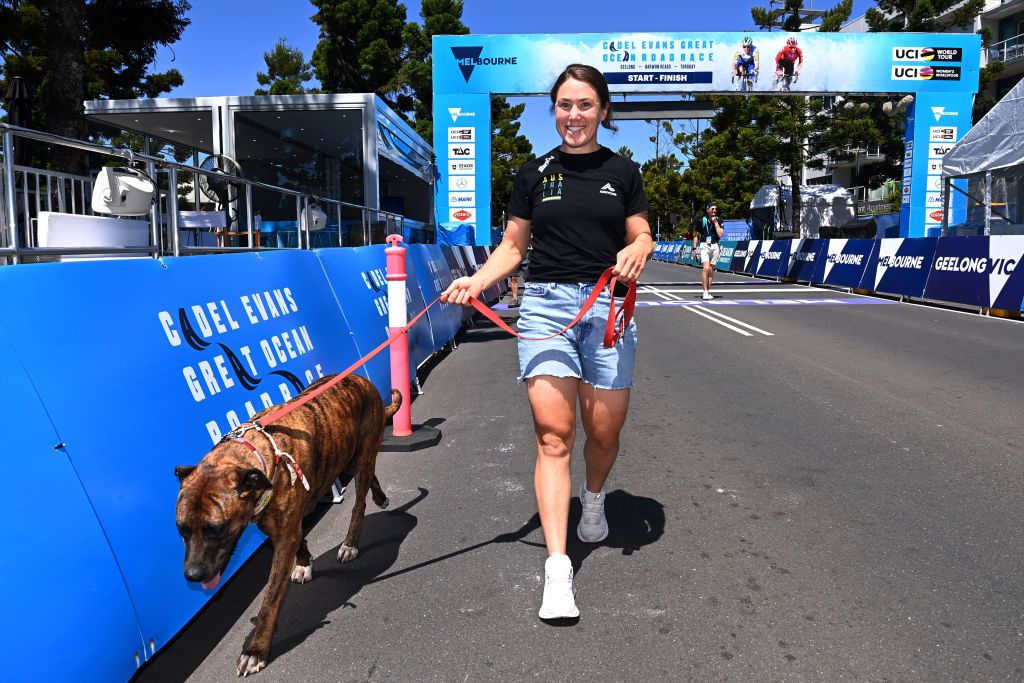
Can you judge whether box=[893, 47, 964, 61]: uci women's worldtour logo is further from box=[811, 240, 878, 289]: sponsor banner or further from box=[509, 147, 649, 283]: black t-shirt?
box=[509, 147, 649, 283]: black t-shirt

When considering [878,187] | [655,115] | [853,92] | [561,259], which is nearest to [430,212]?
[655,115]

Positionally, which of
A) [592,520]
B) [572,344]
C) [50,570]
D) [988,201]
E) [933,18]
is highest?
[933,18]

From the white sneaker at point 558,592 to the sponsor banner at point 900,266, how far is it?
15588 millimetres

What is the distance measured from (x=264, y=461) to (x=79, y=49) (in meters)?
18.2

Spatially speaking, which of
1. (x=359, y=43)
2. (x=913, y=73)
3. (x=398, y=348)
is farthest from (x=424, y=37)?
(x=398, y=348)

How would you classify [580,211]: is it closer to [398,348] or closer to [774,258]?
[398,348]

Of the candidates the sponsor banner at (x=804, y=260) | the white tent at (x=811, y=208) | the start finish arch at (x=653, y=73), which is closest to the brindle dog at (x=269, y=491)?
the start finish arch at (x=653, y=73)

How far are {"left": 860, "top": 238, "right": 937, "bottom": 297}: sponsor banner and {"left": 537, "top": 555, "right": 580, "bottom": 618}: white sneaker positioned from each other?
51.1ft

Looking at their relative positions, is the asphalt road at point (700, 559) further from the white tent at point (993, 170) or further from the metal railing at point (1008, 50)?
the metal railing at point (1008, 50)

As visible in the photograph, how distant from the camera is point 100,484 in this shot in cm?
250

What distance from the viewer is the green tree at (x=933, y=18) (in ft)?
129

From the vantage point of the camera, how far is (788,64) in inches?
941

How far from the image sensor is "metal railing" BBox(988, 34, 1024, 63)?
43188mm

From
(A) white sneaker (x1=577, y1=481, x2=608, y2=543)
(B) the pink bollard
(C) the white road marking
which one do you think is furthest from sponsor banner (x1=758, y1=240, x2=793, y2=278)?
(A) white sneaker (x1=577, y1=481, x2=608, y2=543)
